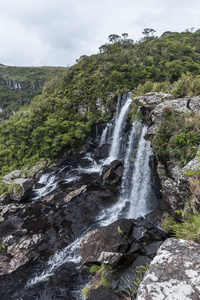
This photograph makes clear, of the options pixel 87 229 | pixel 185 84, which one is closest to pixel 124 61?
pixel 185 84

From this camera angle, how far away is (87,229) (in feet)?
31.6

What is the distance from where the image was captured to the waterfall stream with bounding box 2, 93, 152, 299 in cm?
796

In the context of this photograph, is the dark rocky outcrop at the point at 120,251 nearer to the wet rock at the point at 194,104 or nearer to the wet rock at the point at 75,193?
the wet rock at the point at 75,193

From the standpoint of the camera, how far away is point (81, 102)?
22.4m

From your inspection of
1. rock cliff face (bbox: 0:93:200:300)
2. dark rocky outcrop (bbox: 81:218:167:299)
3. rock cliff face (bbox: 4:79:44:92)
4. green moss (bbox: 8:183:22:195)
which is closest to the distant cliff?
→ rock cliff face (bbox: 4:79:44:92)

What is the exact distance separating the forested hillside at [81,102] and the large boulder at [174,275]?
54.2 feet

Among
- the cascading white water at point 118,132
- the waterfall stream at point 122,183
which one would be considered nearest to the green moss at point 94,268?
the waterfall stream at point 122,183

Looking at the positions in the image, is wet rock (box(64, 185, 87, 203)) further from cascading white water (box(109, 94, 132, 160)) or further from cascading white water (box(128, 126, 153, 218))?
cascading white water (box(109, 94, 132, 160))

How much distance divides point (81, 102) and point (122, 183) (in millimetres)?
14610

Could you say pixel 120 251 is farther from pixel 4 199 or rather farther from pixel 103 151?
pixel 103 151

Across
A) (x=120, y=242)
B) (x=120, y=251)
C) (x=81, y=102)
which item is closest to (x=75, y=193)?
(x=120, y=242)

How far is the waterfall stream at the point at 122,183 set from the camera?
796 centimetres

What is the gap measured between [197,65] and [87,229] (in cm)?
2275

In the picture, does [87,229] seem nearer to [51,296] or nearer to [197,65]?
[51,296]
